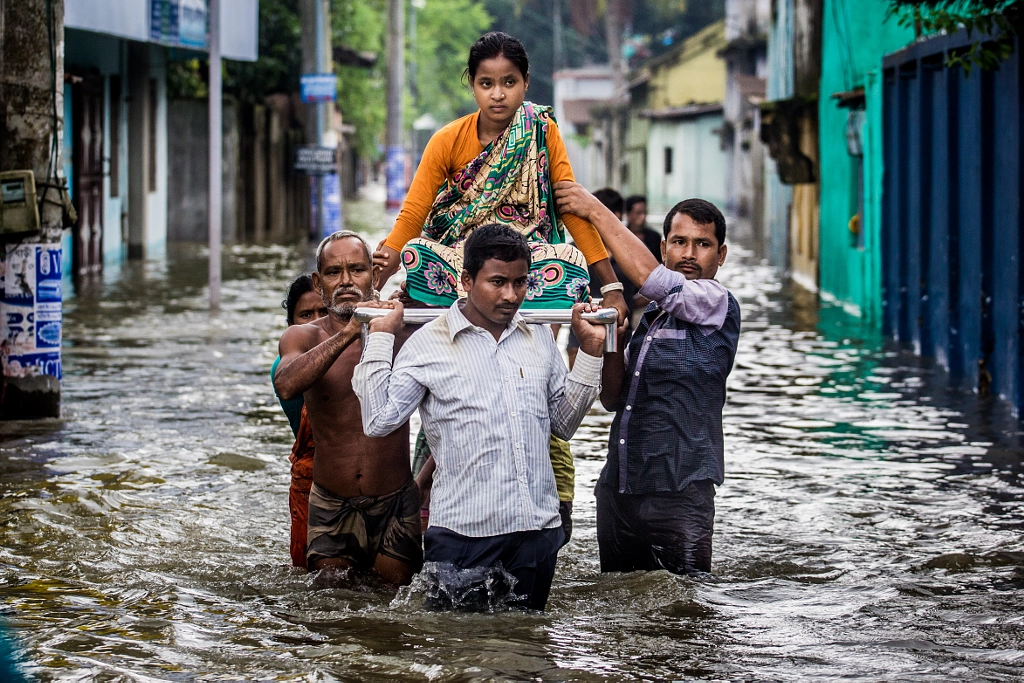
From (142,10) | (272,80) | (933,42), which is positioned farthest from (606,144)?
(933,42)

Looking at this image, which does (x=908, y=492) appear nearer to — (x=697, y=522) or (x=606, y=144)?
(x=697, y=522)

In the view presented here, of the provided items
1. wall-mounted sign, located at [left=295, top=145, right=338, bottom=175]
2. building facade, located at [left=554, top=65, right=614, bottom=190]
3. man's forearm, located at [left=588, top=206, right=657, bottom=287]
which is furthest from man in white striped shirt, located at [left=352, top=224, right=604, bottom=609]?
building facade, located at [left=554, top=65, right=614, bottom=190]

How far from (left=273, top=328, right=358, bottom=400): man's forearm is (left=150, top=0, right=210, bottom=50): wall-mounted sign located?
14526mm

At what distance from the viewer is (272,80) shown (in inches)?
1234

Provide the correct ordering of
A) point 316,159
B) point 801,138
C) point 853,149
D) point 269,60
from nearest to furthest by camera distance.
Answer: point 853,149 < point 801,138 < point 316,159 < point 269,60

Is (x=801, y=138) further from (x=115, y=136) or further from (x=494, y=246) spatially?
Result: (x=494, y=246)

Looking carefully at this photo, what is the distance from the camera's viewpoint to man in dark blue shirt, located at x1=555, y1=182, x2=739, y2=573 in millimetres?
5379

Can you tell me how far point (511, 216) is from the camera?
17.9 feet

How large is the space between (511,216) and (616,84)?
59510 mm

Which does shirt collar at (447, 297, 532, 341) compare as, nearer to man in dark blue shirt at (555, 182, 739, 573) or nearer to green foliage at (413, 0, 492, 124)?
man in dark blue shirt at (555, 182, 739, 573)

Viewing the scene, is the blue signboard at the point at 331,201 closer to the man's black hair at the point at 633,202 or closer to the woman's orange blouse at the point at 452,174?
the man's black hair at the point at 633,202

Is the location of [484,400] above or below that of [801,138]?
below

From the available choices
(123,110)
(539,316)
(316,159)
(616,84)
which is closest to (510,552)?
(539,316)

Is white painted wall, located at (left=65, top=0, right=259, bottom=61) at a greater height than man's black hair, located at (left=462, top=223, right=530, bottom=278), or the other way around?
white painted wall, located at (left=65, top=0, right=259, bottom=61)
